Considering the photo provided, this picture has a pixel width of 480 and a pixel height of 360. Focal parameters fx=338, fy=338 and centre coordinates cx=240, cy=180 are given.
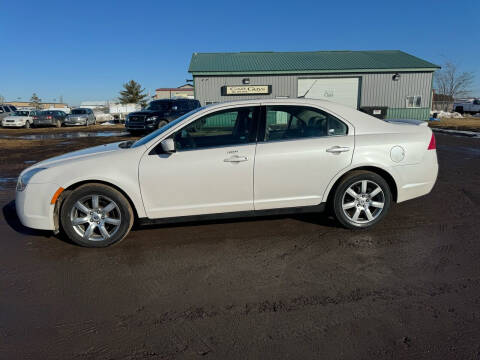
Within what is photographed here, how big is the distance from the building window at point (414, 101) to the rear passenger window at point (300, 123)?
24.6 m

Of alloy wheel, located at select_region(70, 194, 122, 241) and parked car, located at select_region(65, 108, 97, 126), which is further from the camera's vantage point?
parked car, located at select_region(65, 108, 97, 126)

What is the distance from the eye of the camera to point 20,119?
27.0 metres

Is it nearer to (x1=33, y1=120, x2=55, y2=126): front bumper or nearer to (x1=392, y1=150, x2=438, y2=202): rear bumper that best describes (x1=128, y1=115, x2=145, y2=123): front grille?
(x1=392, y1=150, x2=438, y2=202): rear bumper

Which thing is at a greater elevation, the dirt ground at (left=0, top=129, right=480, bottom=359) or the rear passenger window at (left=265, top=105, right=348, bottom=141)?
the rear passenger window at (left=265, top=105, right=348, bottom=141)

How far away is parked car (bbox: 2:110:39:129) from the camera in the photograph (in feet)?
87.8

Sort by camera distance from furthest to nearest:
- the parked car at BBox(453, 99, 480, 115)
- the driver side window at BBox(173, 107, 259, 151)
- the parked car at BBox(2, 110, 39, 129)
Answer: the parked car at BBox(453, 99, 480, 115) < the parked car at BBox(2, 110, 39, 129) < the driver side window at BBox(173, 107, 259, 151)

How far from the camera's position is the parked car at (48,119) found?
27672 millimetres

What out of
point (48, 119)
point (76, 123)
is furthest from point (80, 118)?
point (48, 119)

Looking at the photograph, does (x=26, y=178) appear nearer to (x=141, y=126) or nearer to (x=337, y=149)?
(x=337, y=149)

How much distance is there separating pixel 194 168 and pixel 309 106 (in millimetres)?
1644

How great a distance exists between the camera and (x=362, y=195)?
419 centimetres

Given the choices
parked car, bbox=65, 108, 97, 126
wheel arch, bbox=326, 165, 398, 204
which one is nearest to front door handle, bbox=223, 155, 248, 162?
wheel arch, bbox=326, 165, 398, 204

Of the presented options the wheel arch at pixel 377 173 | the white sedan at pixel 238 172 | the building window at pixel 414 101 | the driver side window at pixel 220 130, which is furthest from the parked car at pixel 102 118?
the wheel arch at pixel 377 173

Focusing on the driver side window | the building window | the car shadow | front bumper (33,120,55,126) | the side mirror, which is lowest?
the car shadow
